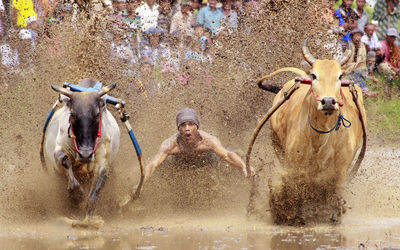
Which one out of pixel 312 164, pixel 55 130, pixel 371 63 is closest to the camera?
pixel 312 164

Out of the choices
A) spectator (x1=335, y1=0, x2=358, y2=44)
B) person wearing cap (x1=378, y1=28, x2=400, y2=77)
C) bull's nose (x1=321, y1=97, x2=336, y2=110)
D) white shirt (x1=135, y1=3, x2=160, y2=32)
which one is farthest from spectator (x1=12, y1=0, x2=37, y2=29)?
bull's nose (x1=321, y1=97, x2=336, y2=110)

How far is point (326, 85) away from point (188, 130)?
2231 mm

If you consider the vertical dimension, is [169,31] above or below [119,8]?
below

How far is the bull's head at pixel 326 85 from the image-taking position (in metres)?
7.86

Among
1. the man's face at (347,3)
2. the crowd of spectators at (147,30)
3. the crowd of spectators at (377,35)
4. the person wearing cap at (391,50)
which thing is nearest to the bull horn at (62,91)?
the crowd of spectators at (147,30)

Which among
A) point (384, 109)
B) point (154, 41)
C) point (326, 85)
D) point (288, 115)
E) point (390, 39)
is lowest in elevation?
point (288, 115)

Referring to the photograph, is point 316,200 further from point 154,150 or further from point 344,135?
point 154,150

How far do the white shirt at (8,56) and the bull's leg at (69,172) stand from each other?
16.1 ft

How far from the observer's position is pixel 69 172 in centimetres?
857

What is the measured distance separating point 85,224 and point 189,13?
751 cm

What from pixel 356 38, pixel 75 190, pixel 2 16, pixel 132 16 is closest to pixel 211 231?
pixel 75 190

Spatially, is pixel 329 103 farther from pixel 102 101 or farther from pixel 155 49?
pixel 155 49

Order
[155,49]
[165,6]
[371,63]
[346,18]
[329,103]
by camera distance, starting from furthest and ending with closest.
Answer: [371,63], [165,6], [346,18], [155,49], [329,103]

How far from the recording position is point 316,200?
878 centimetres
